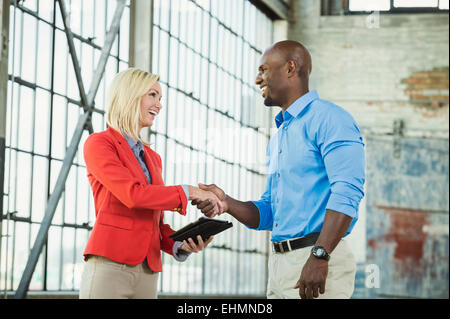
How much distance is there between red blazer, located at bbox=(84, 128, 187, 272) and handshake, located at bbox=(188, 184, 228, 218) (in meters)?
→ 0.14

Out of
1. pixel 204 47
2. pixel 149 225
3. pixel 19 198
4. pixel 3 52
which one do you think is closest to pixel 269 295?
pixel 149 225

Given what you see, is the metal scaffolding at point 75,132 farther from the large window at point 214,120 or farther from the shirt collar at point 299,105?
the shirt collar at point 299,105

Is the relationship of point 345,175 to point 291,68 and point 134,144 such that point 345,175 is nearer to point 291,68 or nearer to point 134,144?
point 291,68

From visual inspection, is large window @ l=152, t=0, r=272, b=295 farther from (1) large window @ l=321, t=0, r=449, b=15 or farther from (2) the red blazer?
(2) the red blazer

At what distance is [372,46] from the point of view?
1214cm

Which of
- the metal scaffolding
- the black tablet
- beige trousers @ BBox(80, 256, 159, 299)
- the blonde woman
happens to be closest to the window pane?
the metal scaffolding

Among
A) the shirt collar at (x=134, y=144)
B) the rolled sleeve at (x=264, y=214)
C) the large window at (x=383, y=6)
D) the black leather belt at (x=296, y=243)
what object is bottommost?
the black leather belt at (x=296, y=243)

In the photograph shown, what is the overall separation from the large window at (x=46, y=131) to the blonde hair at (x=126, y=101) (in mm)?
2948

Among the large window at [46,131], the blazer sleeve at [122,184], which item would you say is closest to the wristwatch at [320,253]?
the blazer sleeve at [122,184]

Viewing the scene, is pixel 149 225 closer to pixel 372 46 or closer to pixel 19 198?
pixel 19 198

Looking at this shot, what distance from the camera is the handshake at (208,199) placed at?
3.19 m

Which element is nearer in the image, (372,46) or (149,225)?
(149,225)
